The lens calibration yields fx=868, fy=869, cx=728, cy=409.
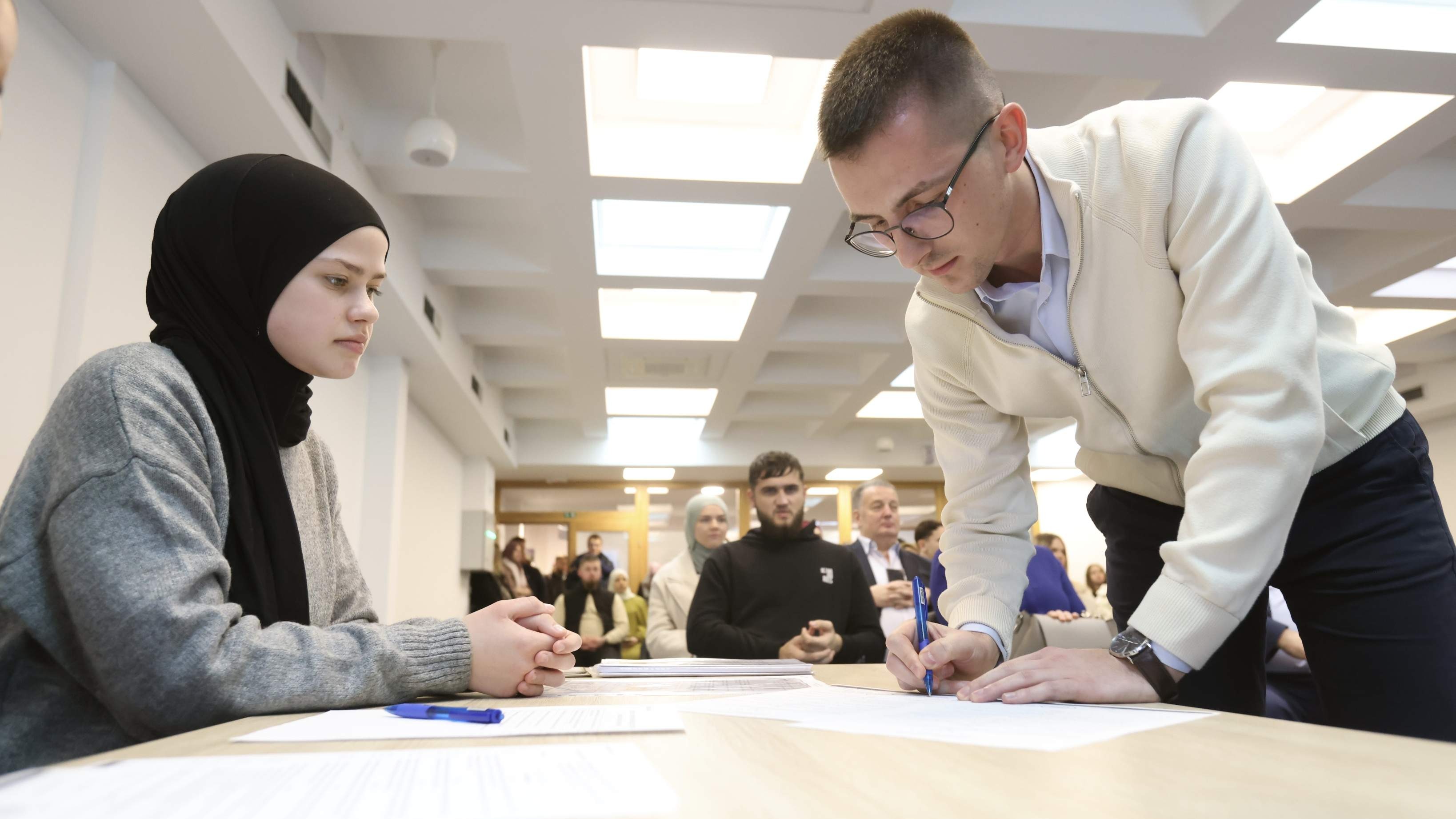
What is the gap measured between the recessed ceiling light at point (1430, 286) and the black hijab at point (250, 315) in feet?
22.3

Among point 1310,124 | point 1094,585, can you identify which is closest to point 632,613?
point 1094,585

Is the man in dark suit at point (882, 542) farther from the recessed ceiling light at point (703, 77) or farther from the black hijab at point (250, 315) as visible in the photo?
the black hijab at point (250, 315)

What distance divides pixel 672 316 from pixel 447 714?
5830 mm

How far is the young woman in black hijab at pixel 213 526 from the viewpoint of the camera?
81 centimetres

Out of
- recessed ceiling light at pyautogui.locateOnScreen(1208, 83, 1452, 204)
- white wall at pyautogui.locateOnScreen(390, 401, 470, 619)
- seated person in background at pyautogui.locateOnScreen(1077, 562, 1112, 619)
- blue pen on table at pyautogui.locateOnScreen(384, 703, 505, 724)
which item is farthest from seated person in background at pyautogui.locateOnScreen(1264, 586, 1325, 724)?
seated person in background at pyautogui.locateOnScreen(1077, 562, 1112, 619)

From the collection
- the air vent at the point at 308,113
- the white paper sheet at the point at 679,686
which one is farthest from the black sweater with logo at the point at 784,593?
the air vent at the point at 308,113

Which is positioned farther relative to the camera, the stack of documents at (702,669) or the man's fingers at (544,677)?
the stack of documents at (702,669)

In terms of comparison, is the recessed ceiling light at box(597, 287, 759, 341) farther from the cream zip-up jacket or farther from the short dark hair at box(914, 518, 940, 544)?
the cream zip-up jacket

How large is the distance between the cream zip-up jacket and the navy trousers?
5cm

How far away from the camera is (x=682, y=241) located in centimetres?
545

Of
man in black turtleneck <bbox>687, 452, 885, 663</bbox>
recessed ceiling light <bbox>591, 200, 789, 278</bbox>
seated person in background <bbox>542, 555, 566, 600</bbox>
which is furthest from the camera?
seated person in background <bbox>542, 555, 566, 600</bbox>

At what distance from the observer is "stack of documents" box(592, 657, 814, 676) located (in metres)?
1.41

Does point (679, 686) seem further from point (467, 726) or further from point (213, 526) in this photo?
point (213, 526)

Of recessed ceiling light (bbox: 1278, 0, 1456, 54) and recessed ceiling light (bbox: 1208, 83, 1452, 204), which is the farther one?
recessed ceiling light (bbox: 1208, 83, 1452, 204)
